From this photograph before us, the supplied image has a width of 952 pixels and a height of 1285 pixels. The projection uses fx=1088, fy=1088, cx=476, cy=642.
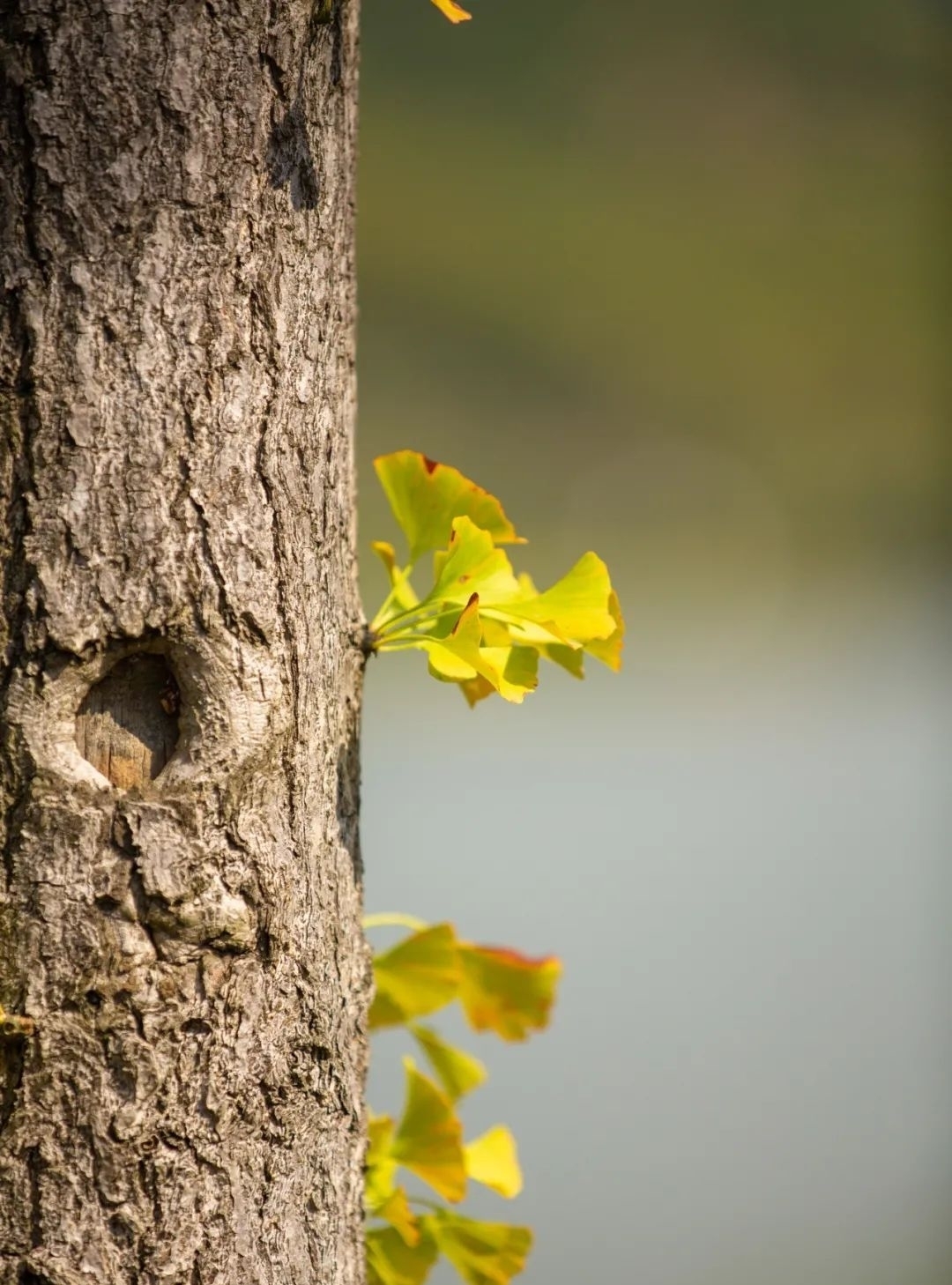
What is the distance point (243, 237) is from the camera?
43cm

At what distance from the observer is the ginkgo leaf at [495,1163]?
664mm

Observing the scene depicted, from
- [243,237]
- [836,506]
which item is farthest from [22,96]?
[836,506]

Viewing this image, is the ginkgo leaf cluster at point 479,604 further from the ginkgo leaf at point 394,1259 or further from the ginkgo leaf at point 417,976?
the ginkgo leaf at point 394,1259

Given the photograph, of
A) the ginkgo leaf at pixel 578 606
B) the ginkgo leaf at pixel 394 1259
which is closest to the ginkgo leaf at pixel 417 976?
the ginkgo leaf at pixel 394 1259

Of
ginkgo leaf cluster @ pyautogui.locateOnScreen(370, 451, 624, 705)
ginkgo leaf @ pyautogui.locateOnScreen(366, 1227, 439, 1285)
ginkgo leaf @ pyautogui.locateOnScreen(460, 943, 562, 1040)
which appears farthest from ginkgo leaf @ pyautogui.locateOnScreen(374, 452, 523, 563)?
ginkgo leaf @ pyautogui.locateOnScreen(366, 1227, 439, 1285)

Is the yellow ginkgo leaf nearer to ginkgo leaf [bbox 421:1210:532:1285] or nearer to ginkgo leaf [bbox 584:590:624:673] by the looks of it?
ginkgo leaf [bbox 421:1210:532:1285]

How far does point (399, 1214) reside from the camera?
561mm

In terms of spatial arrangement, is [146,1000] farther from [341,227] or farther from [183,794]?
[341,227]

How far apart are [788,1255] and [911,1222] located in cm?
21

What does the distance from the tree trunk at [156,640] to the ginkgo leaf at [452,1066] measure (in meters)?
0.24

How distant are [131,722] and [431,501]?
0.18 metres

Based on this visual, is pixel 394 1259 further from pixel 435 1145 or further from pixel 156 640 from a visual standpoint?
pixel 156 640

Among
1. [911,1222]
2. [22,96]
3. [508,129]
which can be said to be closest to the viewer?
[22,96]

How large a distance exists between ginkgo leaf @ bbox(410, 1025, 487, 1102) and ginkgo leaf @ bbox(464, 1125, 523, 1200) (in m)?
0.03
